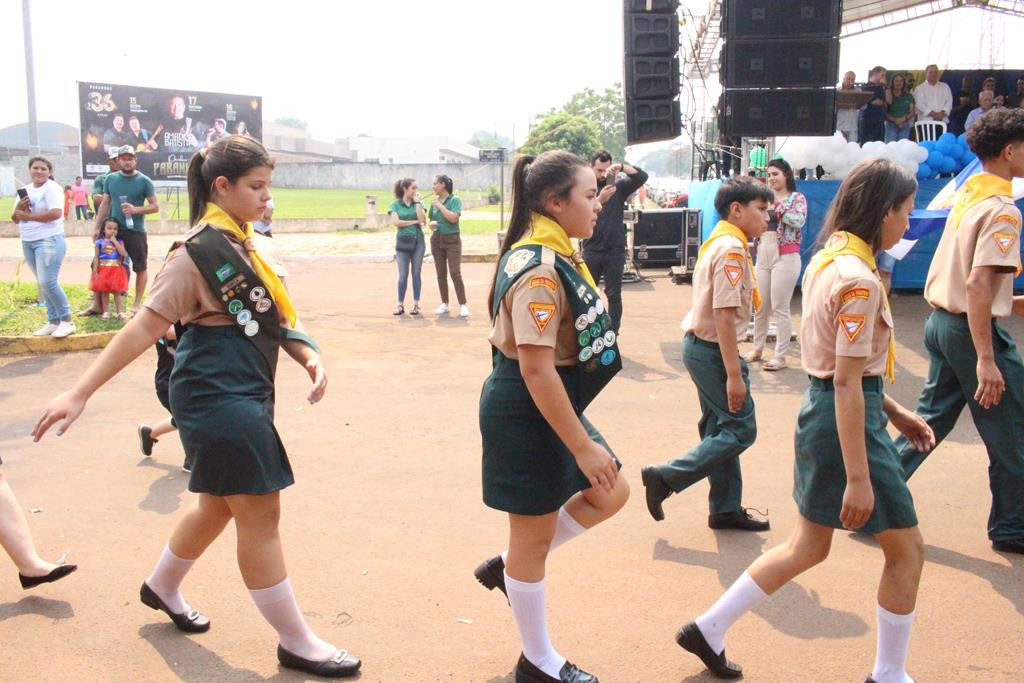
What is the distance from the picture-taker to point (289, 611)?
10.3ft

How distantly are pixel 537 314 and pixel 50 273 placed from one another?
7784mm

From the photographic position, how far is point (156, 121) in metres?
45.0

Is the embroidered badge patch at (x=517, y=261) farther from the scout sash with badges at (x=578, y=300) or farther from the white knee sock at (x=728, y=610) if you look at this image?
the white knee sock at (x=728, y=610)

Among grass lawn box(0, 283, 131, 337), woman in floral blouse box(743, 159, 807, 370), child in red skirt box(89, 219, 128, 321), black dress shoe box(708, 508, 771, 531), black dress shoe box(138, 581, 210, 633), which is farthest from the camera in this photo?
child in red skirt box(89, 219, 128, 321)

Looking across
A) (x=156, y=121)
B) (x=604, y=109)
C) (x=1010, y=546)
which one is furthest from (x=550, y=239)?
(x=604, y=109)

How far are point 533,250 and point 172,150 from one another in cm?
4668

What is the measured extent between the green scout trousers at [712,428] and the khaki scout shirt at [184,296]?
7.27 feet

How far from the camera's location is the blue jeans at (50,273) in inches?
352

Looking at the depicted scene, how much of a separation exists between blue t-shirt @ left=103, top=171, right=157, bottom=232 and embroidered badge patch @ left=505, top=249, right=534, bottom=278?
795 centimetres

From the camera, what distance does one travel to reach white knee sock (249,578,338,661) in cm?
309

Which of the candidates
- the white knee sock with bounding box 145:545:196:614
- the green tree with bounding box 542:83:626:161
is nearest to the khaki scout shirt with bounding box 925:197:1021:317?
the white knee sock with bounding box 145:545:196:614

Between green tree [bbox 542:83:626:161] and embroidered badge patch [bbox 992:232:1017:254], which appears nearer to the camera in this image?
embroidered badge patch [bbox 992:232:1017:254]

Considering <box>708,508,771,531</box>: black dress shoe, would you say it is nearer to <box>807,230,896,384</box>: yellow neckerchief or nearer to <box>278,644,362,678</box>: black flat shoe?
<box>807,230,896,384</box>: yellow neckerchief

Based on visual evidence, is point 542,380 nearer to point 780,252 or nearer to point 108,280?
point 780,252
